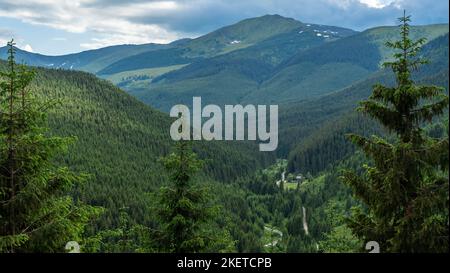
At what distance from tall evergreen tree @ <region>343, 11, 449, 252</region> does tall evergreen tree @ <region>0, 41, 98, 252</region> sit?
11580 mm

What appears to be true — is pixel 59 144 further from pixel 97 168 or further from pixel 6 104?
pixel 97 168

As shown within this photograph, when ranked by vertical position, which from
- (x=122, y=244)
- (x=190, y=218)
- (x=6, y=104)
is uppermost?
(x=6, y=104)

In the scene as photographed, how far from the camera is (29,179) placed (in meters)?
18.6

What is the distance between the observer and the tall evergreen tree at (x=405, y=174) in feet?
50.6

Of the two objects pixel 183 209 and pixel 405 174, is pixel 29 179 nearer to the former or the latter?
pixel 183 209

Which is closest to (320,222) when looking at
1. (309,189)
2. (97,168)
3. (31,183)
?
(309,189)

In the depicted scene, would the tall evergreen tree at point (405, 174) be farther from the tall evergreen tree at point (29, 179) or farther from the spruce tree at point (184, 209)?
the tall evergreen tree at point (29, 179)

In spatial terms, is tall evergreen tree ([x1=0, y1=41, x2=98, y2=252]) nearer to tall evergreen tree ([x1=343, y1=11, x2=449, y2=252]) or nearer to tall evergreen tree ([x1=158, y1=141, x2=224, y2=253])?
tall evergreen tree ([x1=158, y1=141, x2=224, y2=253])

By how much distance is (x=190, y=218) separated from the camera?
75.6 ft

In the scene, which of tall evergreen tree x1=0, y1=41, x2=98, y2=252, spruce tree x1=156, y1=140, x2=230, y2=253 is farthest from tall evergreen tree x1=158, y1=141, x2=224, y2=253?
tall evergreen tree x1=0, y1=41, x2=98, y2=252

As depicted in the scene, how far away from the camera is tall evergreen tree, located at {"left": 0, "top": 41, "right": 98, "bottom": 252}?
1802 cm

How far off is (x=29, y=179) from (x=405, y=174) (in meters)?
14.6

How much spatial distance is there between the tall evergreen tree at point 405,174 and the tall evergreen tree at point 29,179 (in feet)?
38.0

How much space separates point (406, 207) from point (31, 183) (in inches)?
565
